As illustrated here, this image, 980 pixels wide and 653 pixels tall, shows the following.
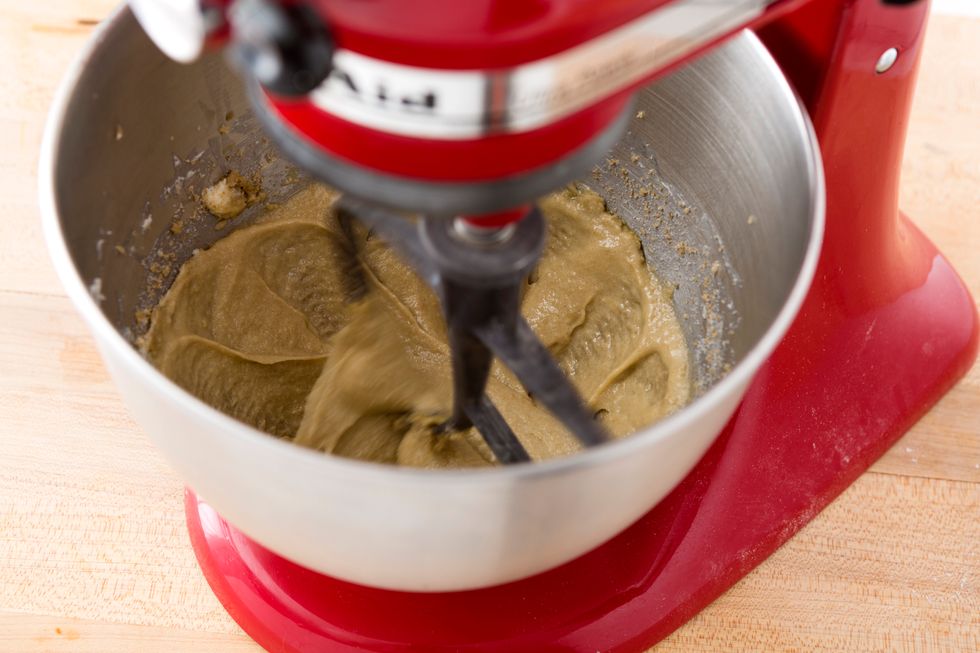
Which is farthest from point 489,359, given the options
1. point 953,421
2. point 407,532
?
point 953,421

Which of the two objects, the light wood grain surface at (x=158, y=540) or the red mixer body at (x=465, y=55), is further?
the light wood grain surface at (x=158, y=540)

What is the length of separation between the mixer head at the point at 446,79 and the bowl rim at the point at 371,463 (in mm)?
99

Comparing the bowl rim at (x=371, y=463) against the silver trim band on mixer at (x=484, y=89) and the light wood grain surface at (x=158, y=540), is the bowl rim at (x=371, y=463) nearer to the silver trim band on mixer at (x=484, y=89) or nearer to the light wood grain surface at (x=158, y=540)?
the silver trim band on mixer at (x=484, y=89)

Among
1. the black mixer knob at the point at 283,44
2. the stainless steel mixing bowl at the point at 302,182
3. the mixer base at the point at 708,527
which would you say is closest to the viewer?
the black mixer knob at the point at 283,44

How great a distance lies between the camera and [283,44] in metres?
0.36

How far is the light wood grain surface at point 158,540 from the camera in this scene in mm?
731

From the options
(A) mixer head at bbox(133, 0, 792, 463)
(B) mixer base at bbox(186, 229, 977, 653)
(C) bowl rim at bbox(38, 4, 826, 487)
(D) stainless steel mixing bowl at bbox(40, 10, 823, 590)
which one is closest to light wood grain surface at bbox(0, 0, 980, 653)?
(B) mixer base at bbox(186, 229, 977, 653)

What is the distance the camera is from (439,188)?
42cm

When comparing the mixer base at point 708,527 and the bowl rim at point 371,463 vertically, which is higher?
the bowl rim at point 371,463

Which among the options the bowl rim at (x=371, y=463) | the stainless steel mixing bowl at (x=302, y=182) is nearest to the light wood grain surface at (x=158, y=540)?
the stainless steel mixing bowl at (x=302, y=182)

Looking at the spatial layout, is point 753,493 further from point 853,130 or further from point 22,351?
point 22,351

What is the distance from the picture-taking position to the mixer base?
694mm

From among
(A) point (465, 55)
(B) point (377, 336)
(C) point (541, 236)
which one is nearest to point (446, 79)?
(A) point (465, 55)

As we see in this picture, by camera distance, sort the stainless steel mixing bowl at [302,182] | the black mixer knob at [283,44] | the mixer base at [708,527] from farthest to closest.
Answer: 1. the mixer base at [708,527]
2. the stainless steel mixing bowl at [302,182]
3. the black mixer knob at [283,44]
